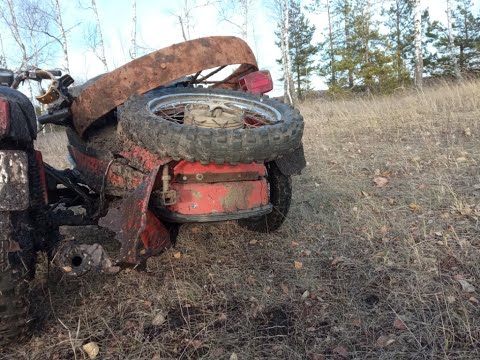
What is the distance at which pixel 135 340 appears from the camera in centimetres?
181

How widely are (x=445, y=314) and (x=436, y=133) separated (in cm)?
459

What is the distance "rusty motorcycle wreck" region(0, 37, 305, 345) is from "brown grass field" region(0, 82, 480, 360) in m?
0.33

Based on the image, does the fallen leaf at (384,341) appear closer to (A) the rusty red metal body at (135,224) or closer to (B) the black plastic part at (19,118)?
(A) the rusty red metal body at (135,224)

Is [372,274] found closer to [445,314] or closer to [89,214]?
[445,314]

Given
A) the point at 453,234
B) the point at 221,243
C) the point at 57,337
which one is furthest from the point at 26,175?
the point at 453,234

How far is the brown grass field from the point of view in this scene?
1.75m

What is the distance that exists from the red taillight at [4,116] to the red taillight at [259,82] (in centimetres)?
174

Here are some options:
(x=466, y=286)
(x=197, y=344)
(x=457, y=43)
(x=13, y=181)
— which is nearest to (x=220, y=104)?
(x=13, y=181)

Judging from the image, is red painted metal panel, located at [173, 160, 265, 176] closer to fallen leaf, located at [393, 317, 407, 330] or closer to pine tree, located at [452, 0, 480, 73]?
fallen leaf, located at [393, 317, 407, 330]

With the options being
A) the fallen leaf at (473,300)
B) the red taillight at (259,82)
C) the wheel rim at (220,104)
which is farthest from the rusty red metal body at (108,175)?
the fallen leaf at (473,300)

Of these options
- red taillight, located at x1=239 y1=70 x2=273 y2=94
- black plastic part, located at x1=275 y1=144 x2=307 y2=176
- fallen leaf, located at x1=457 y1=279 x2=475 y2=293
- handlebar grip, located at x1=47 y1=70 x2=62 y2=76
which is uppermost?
handlebar grip, located at x1=47 y1=70 x2=62 y2=76

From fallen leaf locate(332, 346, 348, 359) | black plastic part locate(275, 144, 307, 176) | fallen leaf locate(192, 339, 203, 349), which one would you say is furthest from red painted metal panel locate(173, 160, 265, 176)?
fallen leaf locate(332, 346, 348, 359)

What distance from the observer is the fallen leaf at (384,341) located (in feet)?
5.62

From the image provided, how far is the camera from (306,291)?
219cm
